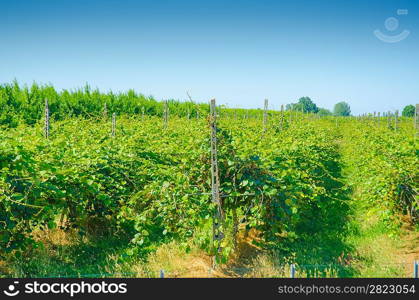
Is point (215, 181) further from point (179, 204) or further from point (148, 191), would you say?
point (148, 191)

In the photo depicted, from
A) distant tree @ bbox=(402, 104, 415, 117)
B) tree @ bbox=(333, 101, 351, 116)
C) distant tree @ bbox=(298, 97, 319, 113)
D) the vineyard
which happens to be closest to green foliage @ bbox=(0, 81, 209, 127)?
the vineyard

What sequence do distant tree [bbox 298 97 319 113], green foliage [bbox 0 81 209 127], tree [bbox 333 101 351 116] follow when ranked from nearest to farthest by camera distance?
green foliage [bbox 0 81 209 127] < distant tree [bbox 298 97 319 113] < tree [bbox 333 101 351 116]

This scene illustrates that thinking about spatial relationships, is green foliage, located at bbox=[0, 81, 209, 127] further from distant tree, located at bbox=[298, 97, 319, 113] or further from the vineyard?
distant tree, located at bbox=[298, 97, 319, 113]

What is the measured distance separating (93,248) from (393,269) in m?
3.99

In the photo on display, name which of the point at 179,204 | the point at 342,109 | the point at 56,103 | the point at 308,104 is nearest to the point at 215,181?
the point at 179,204

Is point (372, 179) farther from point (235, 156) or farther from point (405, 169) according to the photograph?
point (235, 156)

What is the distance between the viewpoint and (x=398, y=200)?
5805mm

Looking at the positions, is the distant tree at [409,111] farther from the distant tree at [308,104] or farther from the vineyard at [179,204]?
the vineyard at [179,204]

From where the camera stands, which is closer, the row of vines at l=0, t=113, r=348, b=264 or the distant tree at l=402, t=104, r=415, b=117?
the row of vines at l=0, t=113, r=348, b=264

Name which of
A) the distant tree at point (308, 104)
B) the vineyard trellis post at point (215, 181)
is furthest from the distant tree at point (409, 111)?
the vineyard trellis post at point (215, 181)

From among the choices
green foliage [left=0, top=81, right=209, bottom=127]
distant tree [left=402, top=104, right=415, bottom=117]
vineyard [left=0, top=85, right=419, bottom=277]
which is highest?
distant tree [left=402, top=104, right=415, bottom=117]

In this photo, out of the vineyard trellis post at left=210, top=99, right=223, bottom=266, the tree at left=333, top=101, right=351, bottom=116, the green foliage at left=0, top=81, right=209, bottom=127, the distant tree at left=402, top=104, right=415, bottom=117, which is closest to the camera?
the vineyard trellis post at left=210, top=99, right=223, bottom=266

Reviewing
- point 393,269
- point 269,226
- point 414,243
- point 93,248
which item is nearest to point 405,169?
point 414,243

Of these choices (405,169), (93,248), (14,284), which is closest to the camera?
(14,284)
